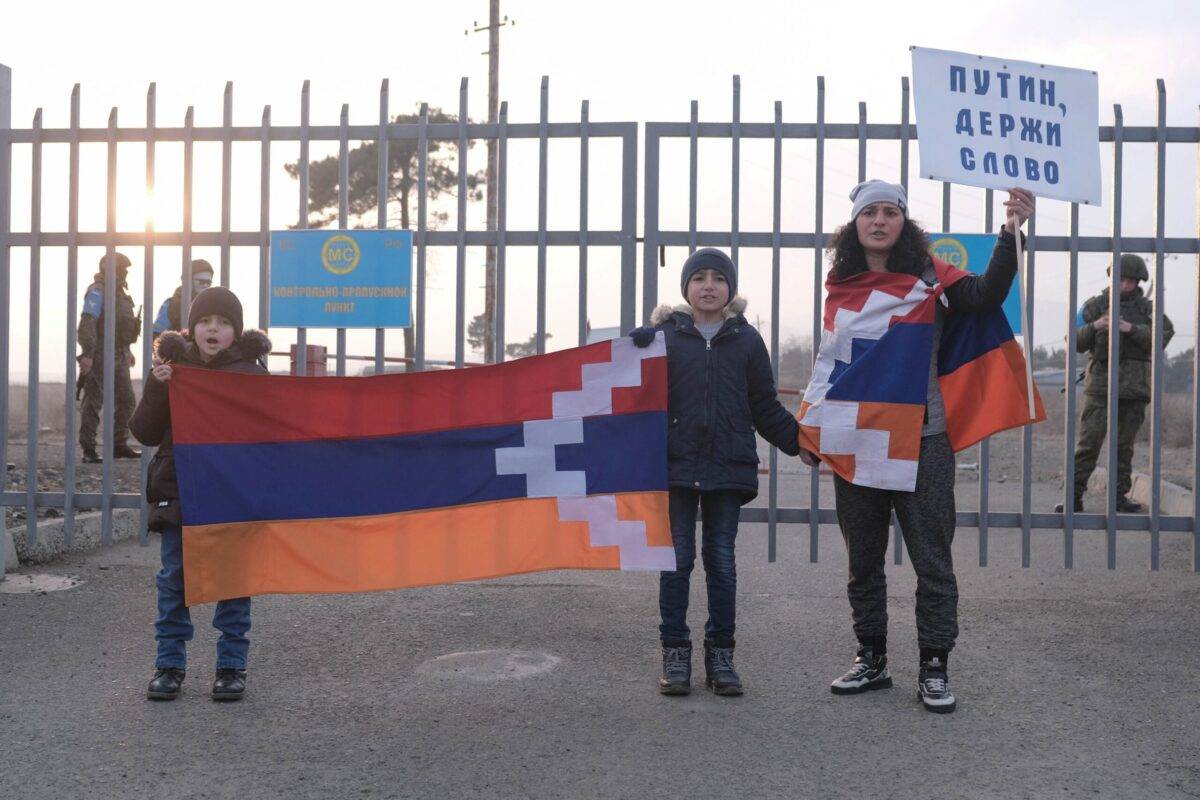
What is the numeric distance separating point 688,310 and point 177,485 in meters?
2.22

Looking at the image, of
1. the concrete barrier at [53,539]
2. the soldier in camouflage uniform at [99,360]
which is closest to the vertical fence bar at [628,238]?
the concrete barrier at [53,539]

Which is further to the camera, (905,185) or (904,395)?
(905,185)

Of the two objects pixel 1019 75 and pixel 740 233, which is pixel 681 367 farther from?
pixel 1019 75

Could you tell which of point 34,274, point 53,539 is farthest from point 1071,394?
point 53,539

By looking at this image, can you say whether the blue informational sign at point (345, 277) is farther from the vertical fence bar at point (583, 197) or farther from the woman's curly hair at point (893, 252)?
the woman's curly hair at point (893, 252)

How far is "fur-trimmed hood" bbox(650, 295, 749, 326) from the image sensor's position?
4.84 meters

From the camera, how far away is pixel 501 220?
5977 millimetres

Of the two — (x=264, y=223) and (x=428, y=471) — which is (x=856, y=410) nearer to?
(x=428, y=471)

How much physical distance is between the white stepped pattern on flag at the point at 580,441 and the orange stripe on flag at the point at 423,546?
0.04 metres

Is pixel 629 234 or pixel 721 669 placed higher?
pixel 629 234

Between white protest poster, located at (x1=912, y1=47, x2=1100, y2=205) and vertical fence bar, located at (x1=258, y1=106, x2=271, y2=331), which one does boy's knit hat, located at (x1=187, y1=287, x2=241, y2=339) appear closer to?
vertical fence bar, located at (x1=258, y1=106, x2=271, y2=331)

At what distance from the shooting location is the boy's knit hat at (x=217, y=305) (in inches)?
188

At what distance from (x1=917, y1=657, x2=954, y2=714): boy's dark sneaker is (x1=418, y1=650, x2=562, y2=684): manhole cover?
1.53 meters

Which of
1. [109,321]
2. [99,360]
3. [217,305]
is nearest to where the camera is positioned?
[217,305]
